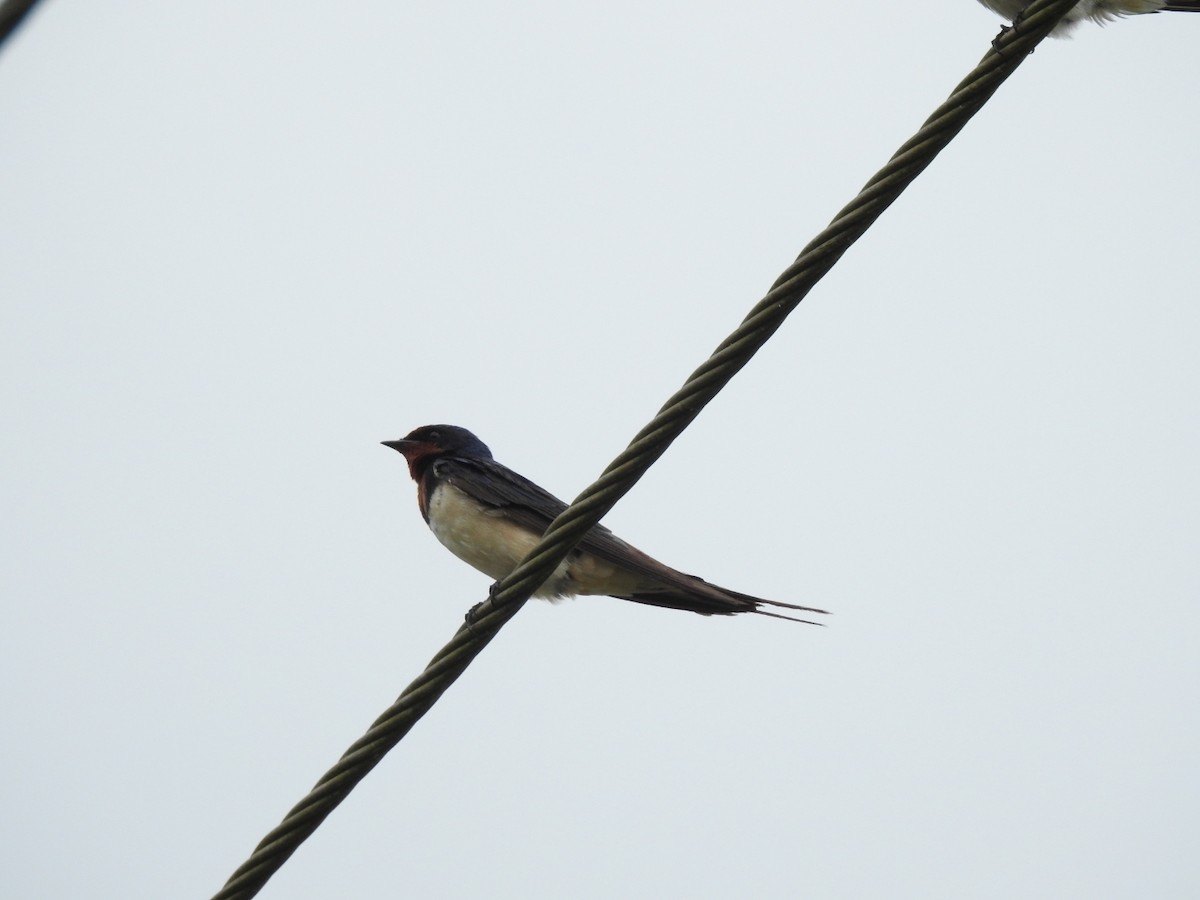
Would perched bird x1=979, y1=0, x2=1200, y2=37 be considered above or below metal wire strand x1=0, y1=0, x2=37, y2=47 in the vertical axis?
above

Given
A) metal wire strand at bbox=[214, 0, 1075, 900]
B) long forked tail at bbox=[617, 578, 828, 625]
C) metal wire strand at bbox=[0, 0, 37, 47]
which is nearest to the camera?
metal wire strand at bbox=[0, 0, 37, 47]

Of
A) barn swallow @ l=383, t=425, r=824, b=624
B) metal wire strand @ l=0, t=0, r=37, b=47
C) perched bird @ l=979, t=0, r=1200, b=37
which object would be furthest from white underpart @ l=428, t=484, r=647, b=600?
metal wire strand @ l=0, t=0, r=37, b=47

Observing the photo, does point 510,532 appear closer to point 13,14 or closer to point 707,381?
point 707,381

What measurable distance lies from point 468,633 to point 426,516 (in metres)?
2.86

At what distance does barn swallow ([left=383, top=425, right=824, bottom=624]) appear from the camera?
471cm

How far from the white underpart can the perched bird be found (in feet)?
8.55

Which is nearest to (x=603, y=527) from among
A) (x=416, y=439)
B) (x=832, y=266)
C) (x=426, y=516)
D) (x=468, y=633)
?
(x=426, y=516)

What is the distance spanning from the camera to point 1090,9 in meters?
4.79

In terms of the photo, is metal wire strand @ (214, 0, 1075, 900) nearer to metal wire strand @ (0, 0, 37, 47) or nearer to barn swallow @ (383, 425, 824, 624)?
barn swallow @ (383, 425, 824, 624)

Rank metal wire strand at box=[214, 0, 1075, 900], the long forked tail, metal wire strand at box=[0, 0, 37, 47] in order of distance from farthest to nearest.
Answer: the long forked tail < metal wire strand at box=[214, 0, 1075, 900] < metal wire strand at box=[0, 0, 37, 47]

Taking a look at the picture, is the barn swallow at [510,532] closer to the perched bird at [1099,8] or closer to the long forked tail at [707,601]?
the long forked tail at [707,601]

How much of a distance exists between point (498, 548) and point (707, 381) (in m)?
2.79

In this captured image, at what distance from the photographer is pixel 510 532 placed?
5.51 m

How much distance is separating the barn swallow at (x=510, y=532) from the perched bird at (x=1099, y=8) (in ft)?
7.82
